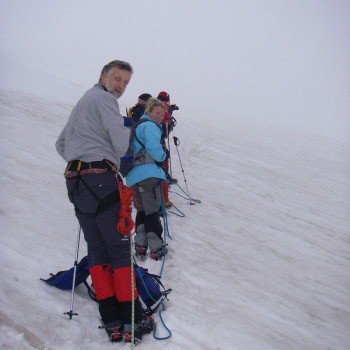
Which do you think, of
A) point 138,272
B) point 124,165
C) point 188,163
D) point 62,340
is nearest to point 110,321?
point 62,340

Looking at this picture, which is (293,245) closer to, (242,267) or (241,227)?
(241,227)

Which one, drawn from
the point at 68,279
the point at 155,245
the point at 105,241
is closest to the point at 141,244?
the point at 155,245

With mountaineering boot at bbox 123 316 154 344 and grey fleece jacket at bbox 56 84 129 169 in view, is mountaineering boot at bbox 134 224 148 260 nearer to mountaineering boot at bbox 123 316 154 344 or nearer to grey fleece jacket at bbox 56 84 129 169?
mountaineering boot at bbox 123 316 154 344

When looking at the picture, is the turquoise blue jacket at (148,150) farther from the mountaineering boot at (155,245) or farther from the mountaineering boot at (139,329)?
A: the mountaineering boot at (139,329)

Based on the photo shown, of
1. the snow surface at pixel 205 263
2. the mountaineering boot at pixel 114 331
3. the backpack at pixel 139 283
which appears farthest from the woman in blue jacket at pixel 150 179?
the mountaineering boot at pixel 114 331

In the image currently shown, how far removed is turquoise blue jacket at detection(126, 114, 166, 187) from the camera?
178 inches

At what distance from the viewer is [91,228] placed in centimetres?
307

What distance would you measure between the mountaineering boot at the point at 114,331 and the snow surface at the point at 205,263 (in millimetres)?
63

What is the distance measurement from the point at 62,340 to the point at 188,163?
383 inches

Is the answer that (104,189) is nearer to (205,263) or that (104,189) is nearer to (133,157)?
(133,157)

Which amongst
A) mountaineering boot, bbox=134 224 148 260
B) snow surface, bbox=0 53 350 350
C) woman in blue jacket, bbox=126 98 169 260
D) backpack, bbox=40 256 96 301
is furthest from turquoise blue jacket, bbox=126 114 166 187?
backpack, bbox=40 256 96 301

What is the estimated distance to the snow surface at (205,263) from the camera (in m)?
3.09

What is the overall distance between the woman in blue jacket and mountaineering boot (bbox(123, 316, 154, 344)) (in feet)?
5.30

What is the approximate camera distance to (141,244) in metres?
4.78
